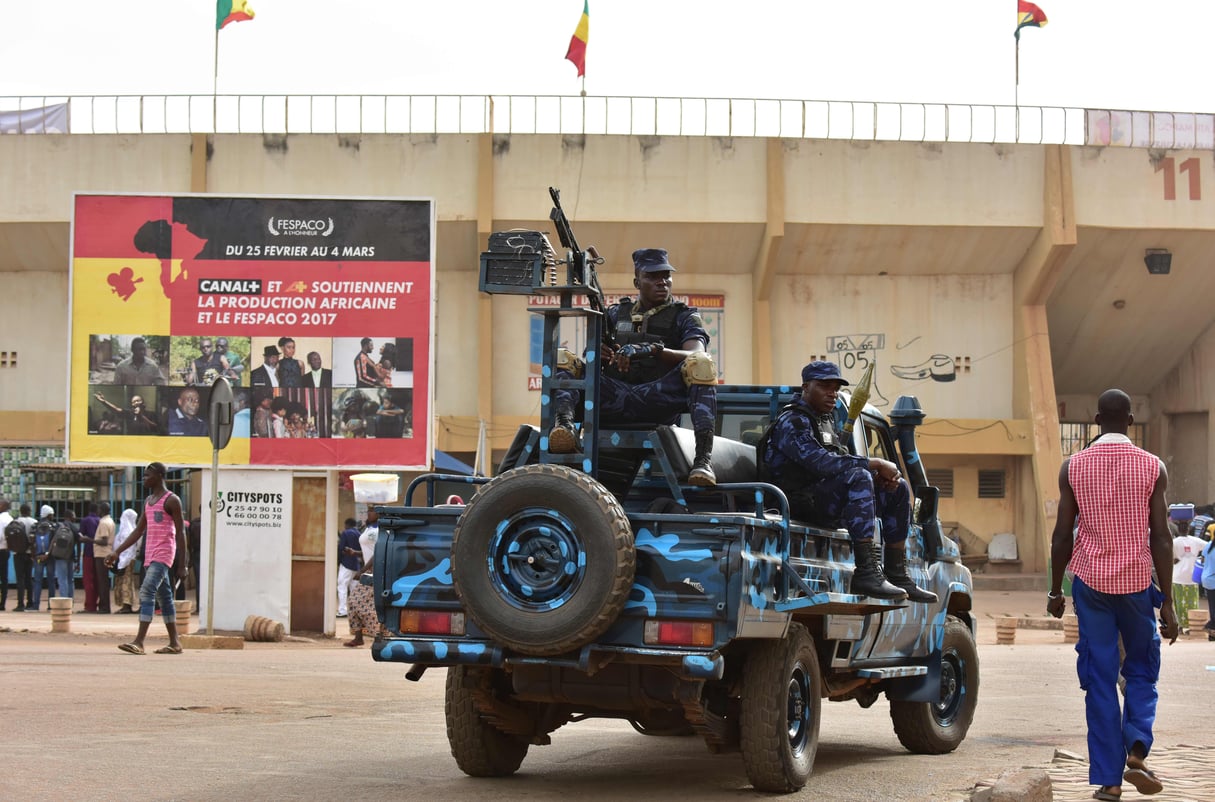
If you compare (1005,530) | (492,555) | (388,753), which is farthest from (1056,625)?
(492,555)

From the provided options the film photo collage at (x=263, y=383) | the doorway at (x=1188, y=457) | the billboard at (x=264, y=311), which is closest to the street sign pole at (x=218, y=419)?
the film photo collage at (x=263, y=383)

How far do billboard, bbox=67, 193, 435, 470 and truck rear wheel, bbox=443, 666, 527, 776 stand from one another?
40.2 ft

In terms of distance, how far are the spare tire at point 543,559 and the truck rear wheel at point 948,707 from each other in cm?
337

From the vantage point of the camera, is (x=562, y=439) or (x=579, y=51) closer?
(x=562, y=439)

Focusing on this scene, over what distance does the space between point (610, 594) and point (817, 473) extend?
1684 millimetres

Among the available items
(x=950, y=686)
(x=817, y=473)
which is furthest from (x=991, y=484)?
(x=817, y=473)

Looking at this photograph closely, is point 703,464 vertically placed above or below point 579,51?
below

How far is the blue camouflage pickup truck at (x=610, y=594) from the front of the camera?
21.9 feet

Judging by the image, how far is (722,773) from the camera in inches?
326

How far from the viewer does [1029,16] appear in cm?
3647

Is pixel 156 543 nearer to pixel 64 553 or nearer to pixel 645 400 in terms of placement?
pixel 645 400

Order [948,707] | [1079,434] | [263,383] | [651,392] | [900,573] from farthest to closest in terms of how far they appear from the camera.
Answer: [1079,434], [263,383], [948,707], [900,573], [651,392]

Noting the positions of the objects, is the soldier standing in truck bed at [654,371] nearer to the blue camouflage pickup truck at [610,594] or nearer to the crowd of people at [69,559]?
the blue camouflage pickup truck at [610,594]

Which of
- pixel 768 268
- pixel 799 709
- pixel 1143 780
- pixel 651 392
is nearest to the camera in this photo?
pixel 1143 780
